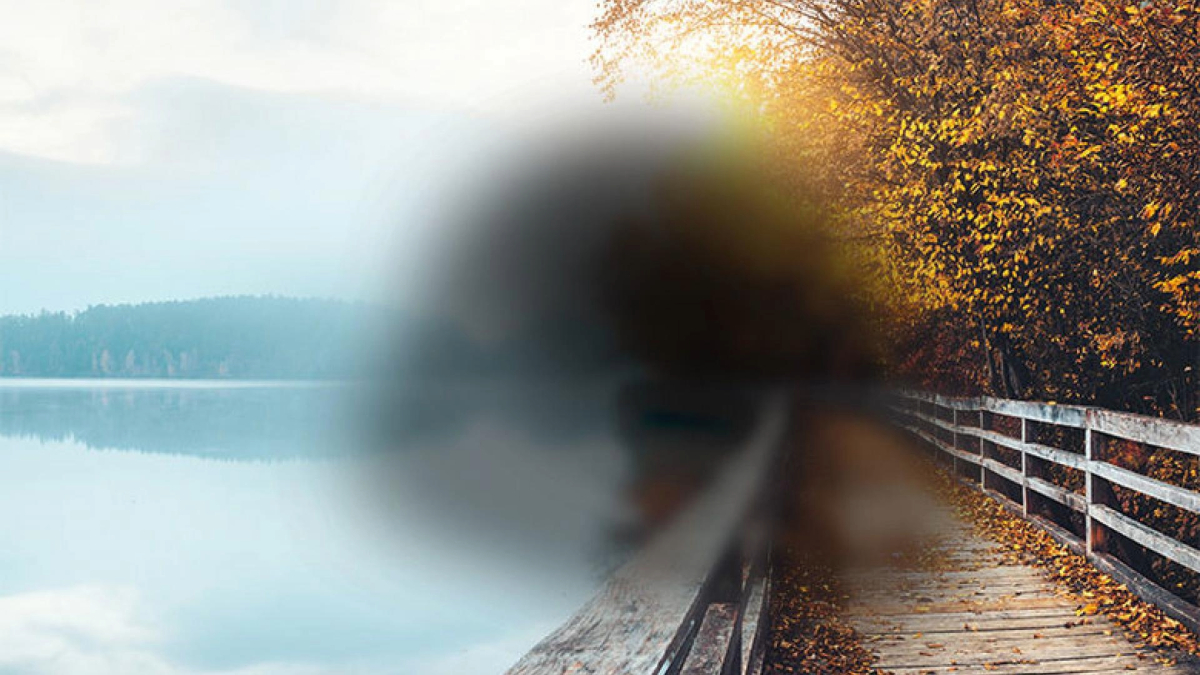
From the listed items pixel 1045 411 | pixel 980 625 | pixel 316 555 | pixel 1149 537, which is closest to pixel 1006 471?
pixel 1045 411

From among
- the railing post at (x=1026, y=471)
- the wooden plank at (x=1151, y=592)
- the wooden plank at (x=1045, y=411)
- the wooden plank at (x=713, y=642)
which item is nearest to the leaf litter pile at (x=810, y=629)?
the wooden plank at (x=1151, y=592)

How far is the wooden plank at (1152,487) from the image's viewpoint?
626 cm

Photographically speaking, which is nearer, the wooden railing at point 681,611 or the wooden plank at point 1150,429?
the wooden railing at point 681,611

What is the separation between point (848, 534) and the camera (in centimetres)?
1070

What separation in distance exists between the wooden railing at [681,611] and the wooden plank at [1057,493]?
4461 millimetres

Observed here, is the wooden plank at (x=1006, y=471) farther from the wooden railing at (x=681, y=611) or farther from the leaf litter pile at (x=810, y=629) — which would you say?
the wooden railing at (x=681, y=611)

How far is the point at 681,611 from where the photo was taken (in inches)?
101

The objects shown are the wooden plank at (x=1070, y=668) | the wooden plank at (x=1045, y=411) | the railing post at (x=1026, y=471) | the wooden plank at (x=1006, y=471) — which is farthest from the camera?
the wooden plank at (x=1006, y=471)

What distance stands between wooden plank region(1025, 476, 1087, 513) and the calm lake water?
19.3 meters

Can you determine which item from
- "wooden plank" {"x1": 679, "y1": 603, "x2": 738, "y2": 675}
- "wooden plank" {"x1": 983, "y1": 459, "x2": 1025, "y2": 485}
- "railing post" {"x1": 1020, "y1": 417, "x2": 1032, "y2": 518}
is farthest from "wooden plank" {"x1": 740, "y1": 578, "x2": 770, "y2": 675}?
"wooden plank" {"x1": 983, "y1": 459, "x2": 1025, "y2": 485}

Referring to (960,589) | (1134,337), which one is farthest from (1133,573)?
(1134,337)

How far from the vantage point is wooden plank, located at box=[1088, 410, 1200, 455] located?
6.15 meters

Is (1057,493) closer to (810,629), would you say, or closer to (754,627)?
(810,629)

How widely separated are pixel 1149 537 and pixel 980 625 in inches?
50.8
